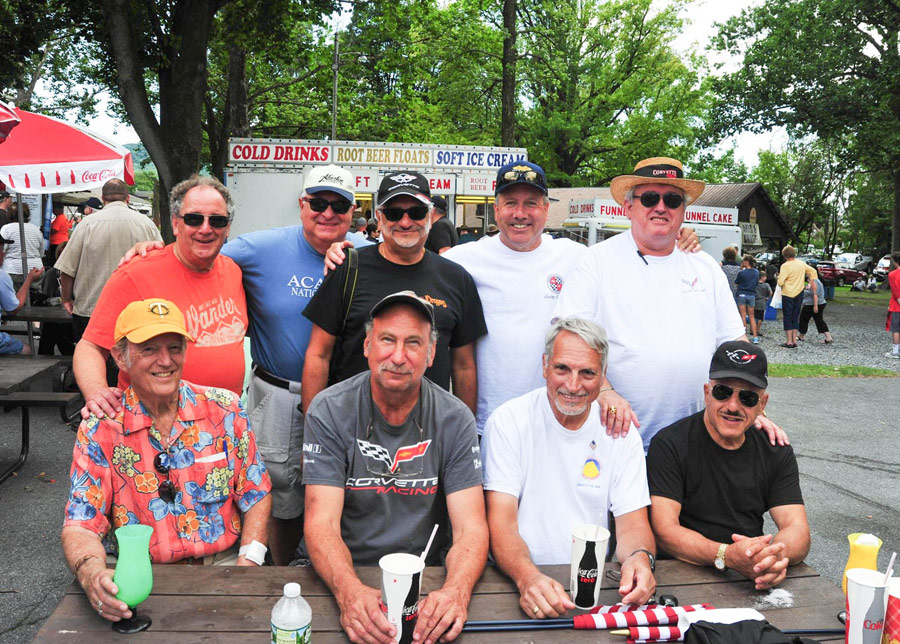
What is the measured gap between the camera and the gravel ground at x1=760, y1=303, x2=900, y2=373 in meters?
13.9

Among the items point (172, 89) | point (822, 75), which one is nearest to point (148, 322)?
point (172, 89)

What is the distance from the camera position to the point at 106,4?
10.8m

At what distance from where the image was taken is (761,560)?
243cm

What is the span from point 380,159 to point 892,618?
1431 cm

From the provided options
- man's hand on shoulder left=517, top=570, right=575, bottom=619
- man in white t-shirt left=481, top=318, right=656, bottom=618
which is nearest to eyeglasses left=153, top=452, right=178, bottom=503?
man in white t-shirt left=481, top=318, right=656, bottom=618

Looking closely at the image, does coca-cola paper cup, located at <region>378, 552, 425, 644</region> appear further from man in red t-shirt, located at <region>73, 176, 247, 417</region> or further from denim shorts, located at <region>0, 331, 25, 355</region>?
denim shorts, located at <region>0, 331, 25, 355</region>

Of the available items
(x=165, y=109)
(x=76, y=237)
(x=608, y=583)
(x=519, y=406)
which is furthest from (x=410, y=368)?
(x=165, y=109)

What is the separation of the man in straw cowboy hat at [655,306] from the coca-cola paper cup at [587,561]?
1.21 m

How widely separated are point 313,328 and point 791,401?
8439 millimetres

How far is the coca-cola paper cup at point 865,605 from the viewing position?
6.49 feet

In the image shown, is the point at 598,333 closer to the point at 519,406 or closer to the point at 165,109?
the point at 519,406

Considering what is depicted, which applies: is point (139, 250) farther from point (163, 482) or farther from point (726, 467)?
point (726, 467)

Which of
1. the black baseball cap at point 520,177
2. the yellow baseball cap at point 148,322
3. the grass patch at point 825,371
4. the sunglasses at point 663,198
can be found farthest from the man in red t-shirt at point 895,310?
the yellow baseball cap at point 148,322

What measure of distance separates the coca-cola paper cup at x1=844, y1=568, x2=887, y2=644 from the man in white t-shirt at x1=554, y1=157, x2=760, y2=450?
132 cm
